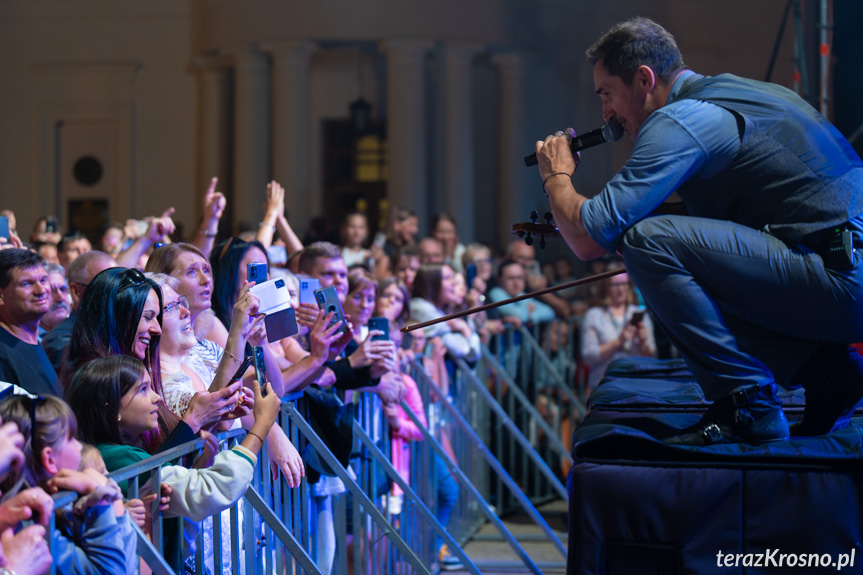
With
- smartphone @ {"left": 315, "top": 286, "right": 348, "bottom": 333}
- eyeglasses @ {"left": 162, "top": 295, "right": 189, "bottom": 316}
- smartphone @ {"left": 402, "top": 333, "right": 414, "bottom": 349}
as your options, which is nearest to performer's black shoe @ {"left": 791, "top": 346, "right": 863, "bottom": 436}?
smartphone @ {"left": 315, "top": 286, "right": 348, "bottom": 333}

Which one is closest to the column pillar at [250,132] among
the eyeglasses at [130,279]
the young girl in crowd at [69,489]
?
the eyeglasses at [130,279]

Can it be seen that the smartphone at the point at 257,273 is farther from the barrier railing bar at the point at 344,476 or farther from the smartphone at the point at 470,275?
the smartphone at the point at 470,275

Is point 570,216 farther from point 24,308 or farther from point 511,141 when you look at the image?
point 511,141

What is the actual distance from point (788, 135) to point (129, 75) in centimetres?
1685

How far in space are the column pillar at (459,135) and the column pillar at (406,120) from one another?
519 millimetres

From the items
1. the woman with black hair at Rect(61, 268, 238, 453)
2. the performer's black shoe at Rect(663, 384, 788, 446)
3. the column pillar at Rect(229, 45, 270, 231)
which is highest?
the column pillar at Rect(229, 45, 270, 231)

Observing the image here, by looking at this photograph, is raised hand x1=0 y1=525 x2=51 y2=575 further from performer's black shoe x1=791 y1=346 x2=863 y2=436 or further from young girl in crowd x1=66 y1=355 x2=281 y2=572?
performer's black shoe x1=791 y1=346 x2=863 y2=436

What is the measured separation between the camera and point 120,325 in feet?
10.4

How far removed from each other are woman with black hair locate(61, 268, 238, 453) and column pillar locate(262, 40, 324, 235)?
13009 mm

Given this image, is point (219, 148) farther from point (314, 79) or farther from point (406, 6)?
point (406, 6)

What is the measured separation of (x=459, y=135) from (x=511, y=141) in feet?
3.41

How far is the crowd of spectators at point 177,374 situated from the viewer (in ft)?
7.10

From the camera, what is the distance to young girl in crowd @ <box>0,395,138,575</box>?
2.12m

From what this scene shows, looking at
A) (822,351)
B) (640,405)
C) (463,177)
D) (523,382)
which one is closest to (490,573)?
(523,382)
